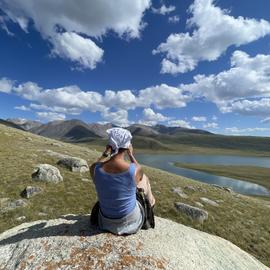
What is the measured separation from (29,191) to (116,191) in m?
12.4

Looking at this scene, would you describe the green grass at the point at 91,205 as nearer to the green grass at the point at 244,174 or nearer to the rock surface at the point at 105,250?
the rock surface at the point at 105,250

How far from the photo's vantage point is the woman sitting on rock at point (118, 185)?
987 centimetres

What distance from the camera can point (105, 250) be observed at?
10.1 metres

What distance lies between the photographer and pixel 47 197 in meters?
20.7

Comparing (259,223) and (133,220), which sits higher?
(133,220)

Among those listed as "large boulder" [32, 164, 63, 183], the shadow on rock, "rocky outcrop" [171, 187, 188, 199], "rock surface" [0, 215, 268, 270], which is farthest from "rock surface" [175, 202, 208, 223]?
the shadow on rock

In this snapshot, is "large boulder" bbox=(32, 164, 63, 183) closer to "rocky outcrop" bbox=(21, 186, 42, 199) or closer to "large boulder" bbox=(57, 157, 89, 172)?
"rocky outcrop" bbox=(21, 186, 42, 199)

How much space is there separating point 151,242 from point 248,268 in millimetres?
4574

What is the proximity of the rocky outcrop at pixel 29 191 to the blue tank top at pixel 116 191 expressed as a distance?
1127 centimetres

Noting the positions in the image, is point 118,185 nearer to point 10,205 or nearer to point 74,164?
point 10,205

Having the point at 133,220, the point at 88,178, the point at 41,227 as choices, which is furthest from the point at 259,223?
the point at 41,227

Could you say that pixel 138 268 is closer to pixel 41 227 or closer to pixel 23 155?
pixel 41 227

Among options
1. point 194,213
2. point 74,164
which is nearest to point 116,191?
point 194,213

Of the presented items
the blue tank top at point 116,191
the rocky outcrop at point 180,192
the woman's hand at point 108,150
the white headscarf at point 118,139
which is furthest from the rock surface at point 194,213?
the white headscarf at point 118,139
